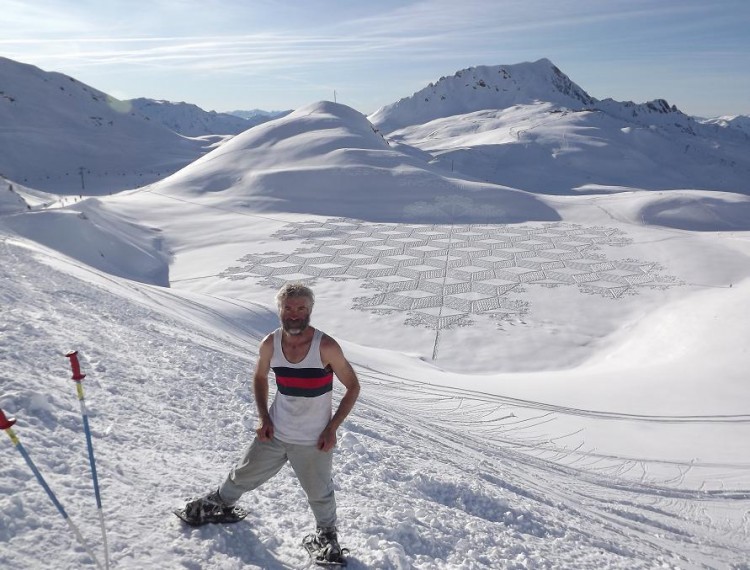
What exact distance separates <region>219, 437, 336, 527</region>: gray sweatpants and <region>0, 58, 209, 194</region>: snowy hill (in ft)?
206

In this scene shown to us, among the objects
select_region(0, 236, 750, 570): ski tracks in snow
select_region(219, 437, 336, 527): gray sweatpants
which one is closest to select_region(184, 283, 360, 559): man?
select_region(219, 437, 336, 527): gray sweatpants

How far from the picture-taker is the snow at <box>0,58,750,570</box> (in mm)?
3912

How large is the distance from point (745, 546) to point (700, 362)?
8.32 meters

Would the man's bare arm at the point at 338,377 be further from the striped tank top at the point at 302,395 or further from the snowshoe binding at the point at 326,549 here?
the snowshoe binding at the point at 326,549

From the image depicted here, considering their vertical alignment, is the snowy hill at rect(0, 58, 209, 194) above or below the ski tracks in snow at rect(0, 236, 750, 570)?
above

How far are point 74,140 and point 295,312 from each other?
102 metres

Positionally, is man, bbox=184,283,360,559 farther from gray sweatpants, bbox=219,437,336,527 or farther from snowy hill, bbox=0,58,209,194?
snowy hill, bbox=0,58,209,194

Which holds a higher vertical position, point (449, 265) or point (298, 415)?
point (298, 415)

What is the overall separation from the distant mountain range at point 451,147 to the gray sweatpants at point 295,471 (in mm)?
53341

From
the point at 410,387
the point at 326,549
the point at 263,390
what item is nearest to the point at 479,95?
the point at 410,387

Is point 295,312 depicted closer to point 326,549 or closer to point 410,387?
point 326,549

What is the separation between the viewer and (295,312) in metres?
3.13

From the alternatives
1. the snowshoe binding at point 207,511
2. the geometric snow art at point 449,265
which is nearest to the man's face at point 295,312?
the snowshoe binding at point 207,511

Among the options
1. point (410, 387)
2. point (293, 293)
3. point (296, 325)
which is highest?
point (293, 293)
